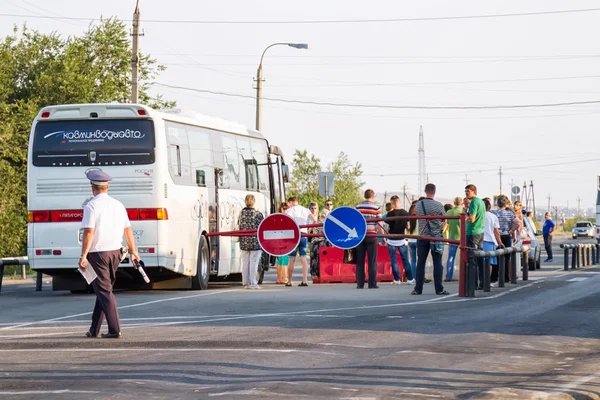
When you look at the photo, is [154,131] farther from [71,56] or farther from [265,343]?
[71,56]

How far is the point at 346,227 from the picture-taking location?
811 inches

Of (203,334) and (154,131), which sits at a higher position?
(154,131)

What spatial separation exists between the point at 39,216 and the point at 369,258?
20.0 ft

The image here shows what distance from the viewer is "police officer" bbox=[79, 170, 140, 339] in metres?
12.6

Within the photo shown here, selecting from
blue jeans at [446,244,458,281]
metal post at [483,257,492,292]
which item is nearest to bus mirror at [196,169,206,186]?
blue jeans at [446,244,458,281]

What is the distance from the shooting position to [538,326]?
13773 millimetres

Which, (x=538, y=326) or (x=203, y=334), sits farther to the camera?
(x=538, y=326)

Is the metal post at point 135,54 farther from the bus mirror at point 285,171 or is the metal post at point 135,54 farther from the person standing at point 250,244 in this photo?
the person standing at point 250,244

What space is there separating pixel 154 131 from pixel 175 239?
6.71 feet

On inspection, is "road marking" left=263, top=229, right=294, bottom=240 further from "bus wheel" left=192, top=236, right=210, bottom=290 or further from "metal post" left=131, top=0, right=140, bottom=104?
"metal post" left=131, top=0, right=140, bottom=104

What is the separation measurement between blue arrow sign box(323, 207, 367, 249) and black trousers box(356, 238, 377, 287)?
1.39 metres

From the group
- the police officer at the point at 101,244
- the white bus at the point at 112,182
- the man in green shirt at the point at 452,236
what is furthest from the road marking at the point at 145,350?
the man in green shirt at the point at 452,236

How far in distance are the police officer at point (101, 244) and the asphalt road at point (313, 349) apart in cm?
47

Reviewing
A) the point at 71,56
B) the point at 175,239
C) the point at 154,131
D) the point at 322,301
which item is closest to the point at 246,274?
the point at 175,239
